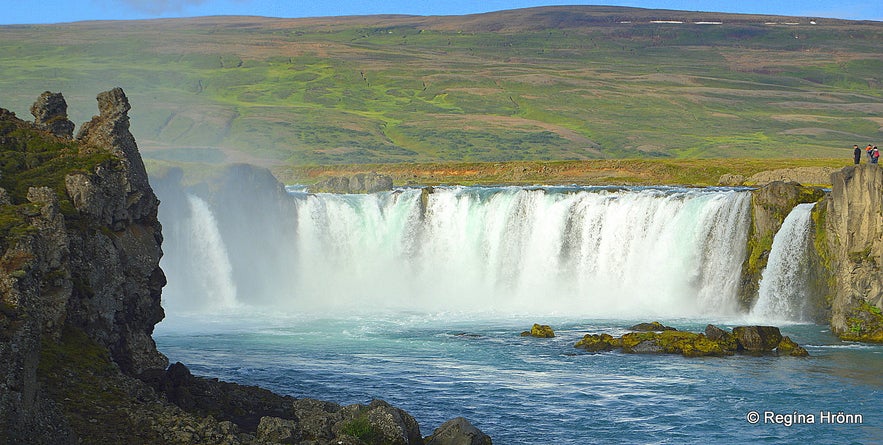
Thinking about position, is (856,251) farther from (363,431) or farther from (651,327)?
(363,431)

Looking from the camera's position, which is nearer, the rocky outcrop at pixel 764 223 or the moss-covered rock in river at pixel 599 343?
the moss-covered rock in river at pixel 599 343

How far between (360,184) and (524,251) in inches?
1176

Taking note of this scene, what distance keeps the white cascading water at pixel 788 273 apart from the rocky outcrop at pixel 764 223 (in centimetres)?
107

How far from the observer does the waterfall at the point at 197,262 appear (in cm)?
6775

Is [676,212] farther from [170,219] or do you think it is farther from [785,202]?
[170,219]

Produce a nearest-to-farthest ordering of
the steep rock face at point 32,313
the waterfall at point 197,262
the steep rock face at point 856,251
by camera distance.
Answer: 1. the steep rock face at point 32,313
2. the steep rock face at point 856,251
3. the waterfall at point 197,262

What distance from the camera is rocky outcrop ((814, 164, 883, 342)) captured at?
4941 cm

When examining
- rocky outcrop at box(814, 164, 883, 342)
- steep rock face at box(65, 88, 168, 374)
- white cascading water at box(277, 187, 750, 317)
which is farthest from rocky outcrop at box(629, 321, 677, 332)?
steep rock face at box(65, 88, 168, 374)

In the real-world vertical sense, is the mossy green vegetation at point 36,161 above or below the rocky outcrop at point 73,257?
above

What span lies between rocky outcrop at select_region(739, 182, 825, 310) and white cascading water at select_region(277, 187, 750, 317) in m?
0.70

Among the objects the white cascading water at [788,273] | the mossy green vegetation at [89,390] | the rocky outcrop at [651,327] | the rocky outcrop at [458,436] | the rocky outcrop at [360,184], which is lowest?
the rocky outcrop at [458,436]

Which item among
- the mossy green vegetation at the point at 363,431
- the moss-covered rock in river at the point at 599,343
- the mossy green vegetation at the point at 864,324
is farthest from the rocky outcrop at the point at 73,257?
the mossy green vegetation at the point at 864,324

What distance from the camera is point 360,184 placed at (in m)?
97.6

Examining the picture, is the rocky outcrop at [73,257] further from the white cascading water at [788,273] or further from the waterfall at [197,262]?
the white cascading water at [788,273]
